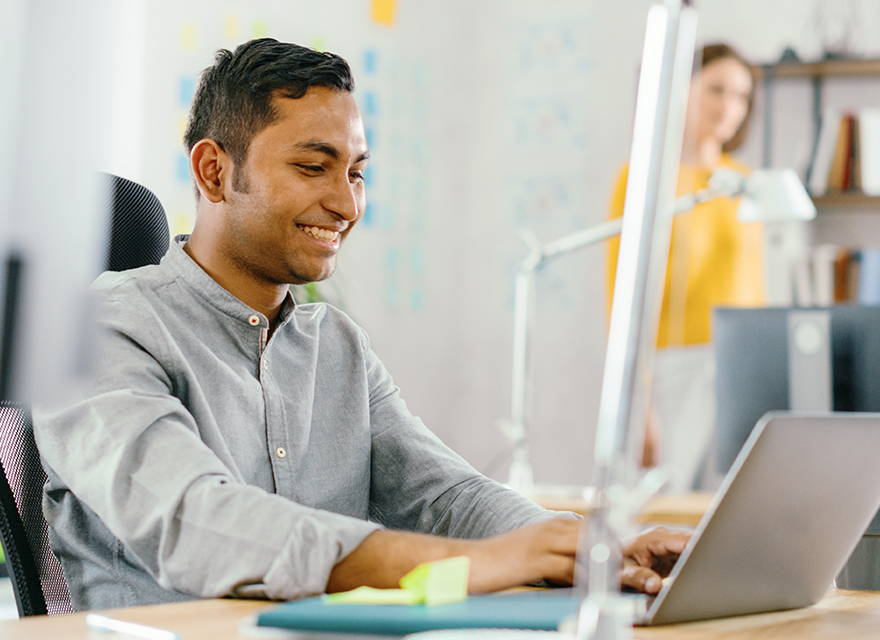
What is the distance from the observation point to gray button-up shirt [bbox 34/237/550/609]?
929 millimetres

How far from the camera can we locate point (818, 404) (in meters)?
1.60

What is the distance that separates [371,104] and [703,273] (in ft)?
4.28

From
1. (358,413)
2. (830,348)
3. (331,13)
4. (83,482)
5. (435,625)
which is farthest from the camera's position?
(331,13)

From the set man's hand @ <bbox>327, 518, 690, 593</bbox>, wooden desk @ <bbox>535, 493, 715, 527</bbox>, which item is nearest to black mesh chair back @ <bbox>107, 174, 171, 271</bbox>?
man's hand @ <bbox>327, 518, 690, 593</bbox>

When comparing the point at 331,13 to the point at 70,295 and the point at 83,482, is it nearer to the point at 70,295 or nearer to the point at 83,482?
the point at 83,482

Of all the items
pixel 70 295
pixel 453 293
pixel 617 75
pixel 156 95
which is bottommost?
pixel 453 293

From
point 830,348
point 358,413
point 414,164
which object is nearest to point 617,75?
point 414,164

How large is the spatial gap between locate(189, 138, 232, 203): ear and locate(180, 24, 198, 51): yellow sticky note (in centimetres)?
188

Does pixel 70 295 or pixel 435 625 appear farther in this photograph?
pixel 435 625

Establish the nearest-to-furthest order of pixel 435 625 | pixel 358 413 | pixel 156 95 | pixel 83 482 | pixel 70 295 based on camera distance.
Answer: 1. pixel 70 295
2. pixel 435 625
3. pixel 83 482
4. pixel 358 413
5. pixel 156 95

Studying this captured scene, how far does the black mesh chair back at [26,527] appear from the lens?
116cm

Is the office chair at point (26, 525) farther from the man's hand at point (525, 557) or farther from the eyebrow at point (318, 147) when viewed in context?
the man's hand at point (525, 557)

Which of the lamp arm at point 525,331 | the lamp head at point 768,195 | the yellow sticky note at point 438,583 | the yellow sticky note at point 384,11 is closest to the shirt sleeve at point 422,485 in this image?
the yellow sticky note at point 438,583

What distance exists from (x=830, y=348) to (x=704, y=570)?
0.88 metres
